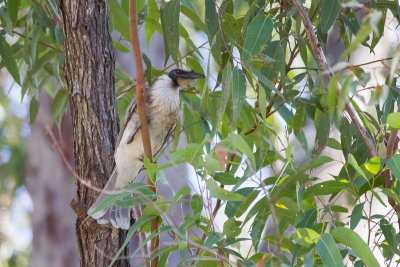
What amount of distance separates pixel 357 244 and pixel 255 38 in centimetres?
55

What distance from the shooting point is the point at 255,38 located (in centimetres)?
166

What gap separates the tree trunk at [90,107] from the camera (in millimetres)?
1999

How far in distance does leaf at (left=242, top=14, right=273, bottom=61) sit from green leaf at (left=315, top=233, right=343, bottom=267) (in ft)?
1.57

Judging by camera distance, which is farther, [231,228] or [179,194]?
[231,228]

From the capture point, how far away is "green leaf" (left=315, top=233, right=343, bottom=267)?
4.62ft

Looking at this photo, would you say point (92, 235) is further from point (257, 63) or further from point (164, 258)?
point (257, 63)

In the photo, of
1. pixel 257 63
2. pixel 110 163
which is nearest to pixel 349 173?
pixel 257 63

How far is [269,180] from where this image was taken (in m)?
1.86

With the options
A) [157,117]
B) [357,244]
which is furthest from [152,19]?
[357,244]

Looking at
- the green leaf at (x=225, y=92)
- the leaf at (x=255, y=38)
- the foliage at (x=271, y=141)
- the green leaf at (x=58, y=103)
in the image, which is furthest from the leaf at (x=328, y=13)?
the green leaf at (x=58, y=103)

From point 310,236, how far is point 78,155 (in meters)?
0.82

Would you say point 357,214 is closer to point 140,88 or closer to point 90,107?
point 140,88

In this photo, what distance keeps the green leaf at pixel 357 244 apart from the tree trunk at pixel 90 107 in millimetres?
720

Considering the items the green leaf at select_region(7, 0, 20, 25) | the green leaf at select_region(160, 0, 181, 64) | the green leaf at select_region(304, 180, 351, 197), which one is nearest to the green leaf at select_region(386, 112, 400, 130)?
the green leaf at select_region(304, 180, 351, 197)
